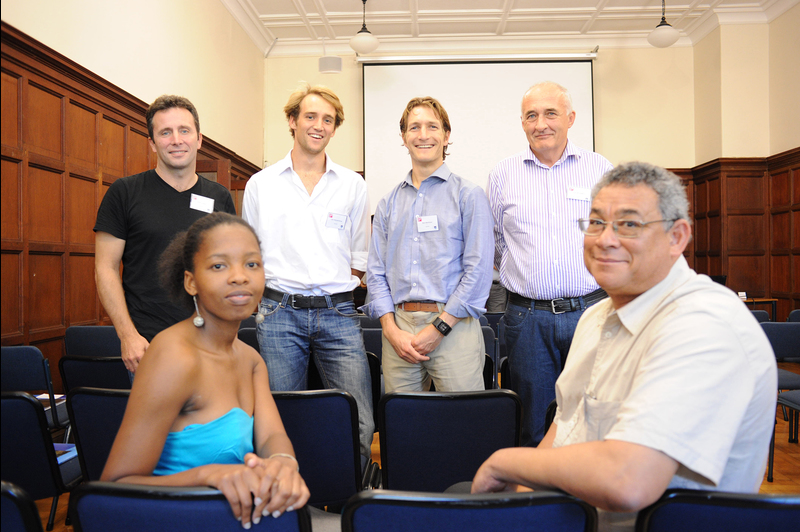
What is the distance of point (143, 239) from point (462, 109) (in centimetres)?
699

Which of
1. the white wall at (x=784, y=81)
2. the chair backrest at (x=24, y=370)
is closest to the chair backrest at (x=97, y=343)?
the chair backrest at (x=24, y=370)

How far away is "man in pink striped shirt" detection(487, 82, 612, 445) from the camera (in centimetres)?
227

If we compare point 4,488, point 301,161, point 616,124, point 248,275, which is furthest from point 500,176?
point 616,124

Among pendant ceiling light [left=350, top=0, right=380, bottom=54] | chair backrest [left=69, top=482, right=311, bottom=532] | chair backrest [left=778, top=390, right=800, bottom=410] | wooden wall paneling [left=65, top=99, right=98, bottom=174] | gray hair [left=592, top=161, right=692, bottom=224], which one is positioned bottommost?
chair backrest [left=778, top=390, right=800, bottom=410]

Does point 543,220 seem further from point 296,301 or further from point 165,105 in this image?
point 165,105

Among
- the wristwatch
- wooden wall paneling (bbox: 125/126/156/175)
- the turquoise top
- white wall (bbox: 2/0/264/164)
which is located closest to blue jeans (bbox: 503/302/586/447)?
the wristwatch

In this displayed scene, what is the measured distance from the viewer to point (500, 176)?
8.45 feet

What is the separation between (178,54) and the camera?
215 inches

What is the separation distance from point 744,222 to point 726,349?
828cm

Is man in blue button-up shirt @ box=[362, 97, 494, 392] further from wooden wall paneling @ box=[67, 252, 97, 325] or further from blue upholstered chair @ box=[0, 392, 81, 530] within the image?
blue upholstered chair @ box=[0, 392, 81, 530]

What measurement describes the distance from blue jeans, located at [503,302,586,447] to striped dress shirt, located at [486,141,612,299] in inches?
4.0

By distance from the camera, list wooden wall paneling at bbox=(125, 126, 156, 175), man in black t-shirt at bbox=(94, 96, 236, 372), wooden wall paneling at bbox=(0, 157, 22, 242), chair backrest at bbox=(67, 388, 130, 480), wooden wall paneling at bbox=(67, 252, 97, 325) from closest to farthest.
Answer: wooden wall paneling at bbox=(0, 157, 22, 242) → chair backrest at bbox=(67, 388, 130, 480) → wooden wall paneling at bbox=(67, 252, 97, 325) → man in black t-shirt at bbox=(94, 96, 236, 372) → wooden wall paneling at bbox=(125, 126, 156, 175)

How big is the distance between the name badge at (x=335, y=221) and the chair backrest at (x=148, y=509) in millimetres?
1566

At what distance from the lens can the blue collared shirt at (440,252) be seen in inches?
87.6
